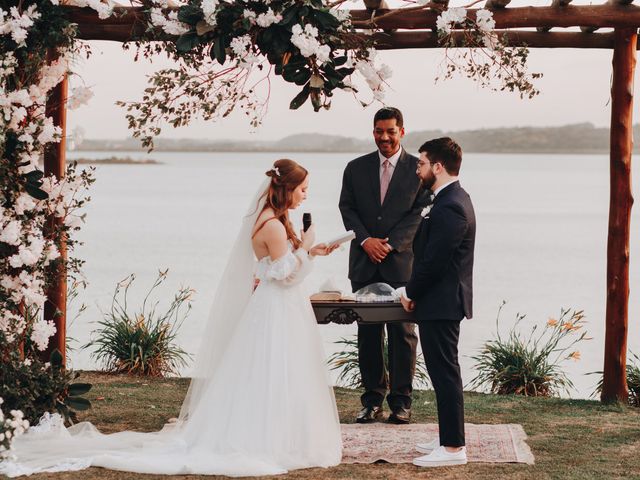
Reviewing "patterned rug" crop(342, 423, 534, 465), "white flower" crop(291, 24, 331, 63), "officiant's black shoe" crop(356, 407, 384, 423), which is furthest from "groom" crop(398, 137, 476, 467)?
"officiant's black shoe" crop(356, 407, 384, 423)

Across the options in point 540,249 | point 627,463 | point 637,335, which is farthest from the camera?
point 540,249

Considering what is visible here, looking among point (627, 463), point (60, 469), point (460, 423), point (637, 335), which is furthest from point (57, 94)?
point (637, 335)

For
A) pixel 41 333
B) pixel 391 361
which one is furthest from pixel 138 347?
pixel 391 361

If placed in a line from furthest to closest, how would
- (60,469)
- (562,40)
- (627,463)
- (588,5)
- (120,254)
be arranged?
(120,254)
(562,40)
(588,5)
(627,463)
(60,469)

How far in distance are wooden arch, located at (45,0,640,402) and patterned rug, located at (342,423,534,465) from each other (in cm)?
126

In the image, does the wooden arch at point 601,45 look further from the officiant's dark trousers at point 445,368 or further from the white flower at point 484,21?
the officiant's dark trousers at point 445,368

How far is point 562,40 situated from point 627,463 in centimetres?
313

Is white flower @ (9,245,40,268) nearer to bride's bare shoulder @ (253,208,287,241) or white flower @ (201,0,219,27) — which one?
bride's bare shoulder @ (253,208,287,241)

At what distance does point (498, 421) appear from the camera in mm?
6676

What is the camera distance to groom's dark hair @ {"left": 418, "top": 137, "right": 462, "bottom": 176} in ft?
16.8

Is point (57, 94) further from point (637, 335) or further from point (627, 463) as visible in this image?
point (637, 335)

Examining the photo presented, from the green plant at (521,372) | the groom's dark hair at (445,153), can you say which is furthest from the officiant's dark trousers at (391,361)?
the green plant at (521,372)

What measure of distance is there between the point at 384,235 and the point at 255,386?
1493mm

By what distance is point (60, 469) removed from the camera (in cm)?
505
